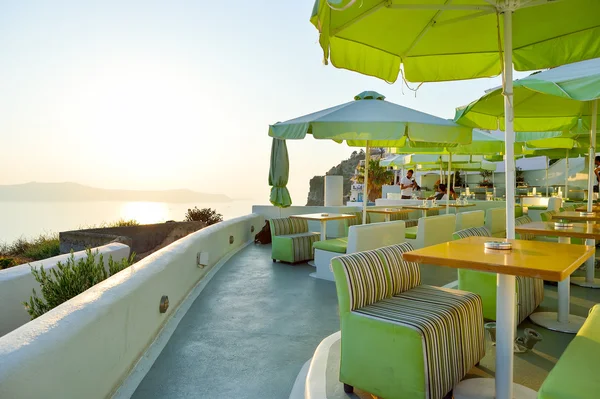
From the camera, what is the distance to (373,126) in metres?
4.61

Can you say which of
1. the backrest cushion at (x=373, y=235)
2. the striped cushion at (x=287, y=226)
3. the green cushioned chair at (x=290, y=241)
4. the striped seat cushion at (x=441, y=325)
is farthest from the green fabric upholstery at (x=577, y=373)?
the striped cushion at (x=287, y=226)

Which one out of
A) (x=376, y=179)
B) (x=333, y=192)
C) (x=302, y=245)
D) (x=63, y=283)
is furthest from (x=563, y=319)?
(x=376, y=179)

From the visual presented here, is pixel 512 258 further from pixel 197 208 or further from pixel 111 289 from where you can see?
pixel 197 208

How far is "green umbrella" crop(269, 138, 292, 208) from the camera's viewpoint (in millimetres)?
7918

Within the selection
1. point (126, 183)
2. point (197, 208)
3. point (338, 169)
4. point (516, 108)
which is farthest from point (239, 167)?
point (338, 169)

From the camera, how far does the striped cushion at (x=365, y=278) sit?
220 cm

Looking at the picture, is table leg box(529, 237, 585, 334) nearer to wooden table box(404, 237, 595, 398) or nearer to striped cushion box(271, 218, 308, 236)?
wooden table box(404, 237, 595, 398)

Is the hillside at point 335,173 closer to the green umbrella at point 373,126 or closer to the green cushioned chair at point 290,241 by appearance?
the green cushioned chair at point 290,241

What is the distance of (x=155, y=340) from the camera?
10.2ft

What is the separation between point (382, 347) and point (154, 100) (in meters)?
14.4

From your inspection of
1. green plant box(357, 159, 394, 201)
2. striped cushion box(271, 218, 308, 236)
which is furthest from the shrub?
green plant box(357, 159, 394, 201)

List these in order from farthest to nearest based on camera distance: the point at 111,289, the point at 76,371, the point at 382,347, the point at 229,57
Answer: the point at 229,57 → the point at 111,289 → the point at 382,347 → the point at 76,371

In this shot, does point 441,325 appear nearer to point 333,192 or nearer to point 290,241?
point 290,241

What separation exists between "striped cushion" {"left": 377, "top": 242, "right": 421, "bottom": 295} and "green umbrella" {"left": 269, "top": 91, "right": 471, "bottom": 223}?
6.86 ft
